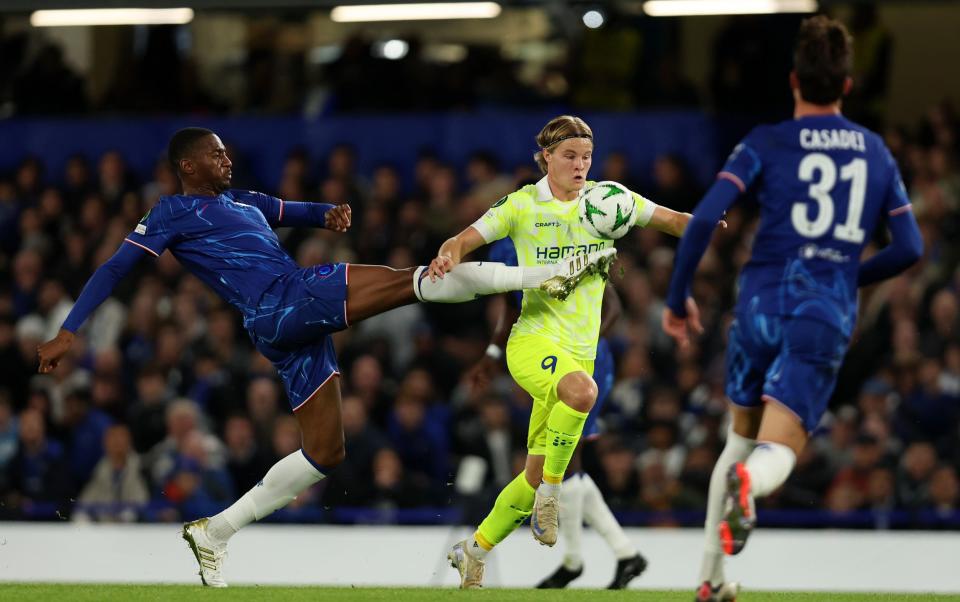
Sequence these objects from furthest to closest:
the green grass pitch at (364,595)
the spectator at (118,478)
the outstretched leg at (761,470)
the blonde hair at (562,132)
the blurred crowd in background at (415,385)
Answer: the spectator at (118,478) → the blurred crowd in background at (415,385) → the blonde hair at (562,132) → the green grass pitch at (364,595) → the outstretched leg at (761,470)

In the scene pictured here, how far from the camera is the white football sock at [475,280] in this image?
25.2 feet

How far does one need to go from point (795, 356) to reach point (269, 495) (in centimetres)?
329

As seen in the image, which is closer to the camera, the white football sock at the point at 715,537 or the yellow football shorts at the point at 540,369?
the white football sock at the point at 715,537

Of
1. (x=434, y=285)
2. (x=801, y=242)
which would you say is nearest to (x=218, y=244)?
(x=434, y=285)

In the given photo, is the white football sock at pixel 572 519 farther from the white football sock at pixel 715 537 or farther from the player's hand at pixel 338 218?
the white football sock at pixel 715 537

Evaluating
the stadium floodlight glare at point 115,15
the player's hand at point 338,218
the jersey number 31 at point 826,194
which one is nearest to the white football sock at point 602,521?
the player's hand at point 338,218

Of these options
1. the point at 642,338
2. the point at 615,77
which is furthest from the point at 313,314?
the point at 615,77

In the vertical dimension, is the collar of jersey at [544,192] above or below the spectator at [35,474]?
above

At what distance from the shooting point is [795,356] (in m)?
6.05

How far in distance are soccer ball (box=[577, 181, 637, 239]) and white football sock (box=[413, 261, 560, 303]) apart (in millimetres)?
334

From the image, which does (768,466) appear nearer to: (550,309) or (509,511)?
(550,309)

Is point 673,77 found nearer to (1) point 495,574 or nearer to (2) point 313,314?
(1) point 495,574

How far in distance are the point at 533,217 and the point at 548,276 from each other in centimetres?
38

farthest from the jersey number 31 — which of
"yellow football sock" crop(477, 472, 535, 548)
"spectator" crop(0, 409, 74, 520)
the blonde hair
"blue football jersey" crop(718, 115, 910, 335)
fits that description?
"spectator" crop(0, 409, 74, 520)
